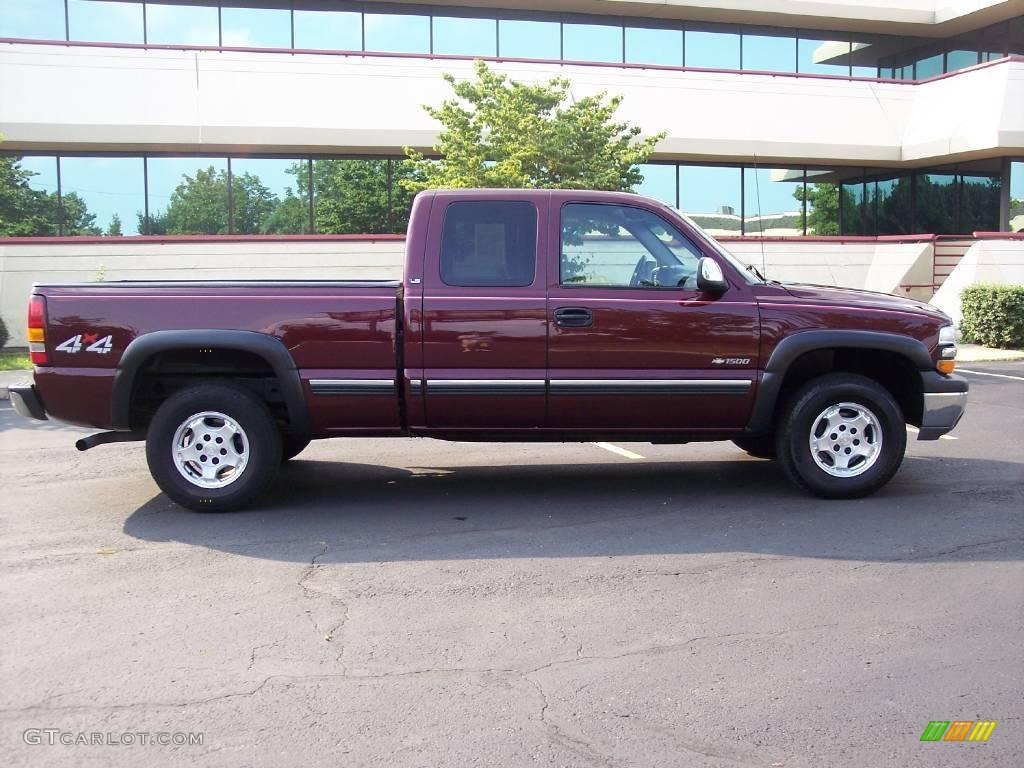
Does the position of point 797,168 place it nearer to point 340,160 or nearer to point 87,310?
point 340,160

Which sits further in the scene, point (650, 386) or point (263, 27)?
point (263, 27)

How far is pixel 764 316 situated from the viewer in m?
6.46

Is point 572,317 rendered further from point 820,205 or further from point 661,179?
point 820,205

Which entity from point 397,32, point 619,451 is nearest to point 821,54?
point 397,32

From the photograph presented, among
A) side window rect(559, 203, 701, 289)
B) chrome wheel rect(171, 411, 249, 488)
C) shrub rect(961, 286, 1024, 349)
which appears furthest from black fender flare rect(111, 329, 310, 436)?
shrub rect(961, 286, 1024, 349)

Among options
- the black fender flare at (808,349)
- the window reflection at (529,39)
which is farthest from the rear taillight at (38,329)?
the window reflection at (529,39)

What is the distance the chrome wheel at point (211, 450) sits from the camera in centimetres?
638

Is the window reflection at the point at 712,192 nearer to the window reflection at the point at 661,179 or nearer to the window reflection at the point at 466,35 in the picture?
the window reflection at the point at 661,179

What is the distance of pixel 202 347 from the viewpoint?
627 centimetres

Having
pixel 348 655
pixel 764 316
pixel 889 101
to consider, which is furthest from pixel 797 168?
pixel 348 655

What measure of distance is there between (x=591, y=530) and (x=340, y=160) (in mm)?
16751

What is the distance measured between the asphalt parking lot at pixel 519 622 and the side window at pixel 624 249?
4.93 feet

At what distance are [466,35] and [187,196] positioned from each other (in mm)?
7006

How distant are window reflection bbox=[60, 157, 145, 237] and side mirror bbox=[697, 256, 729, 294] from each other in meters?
16.8
